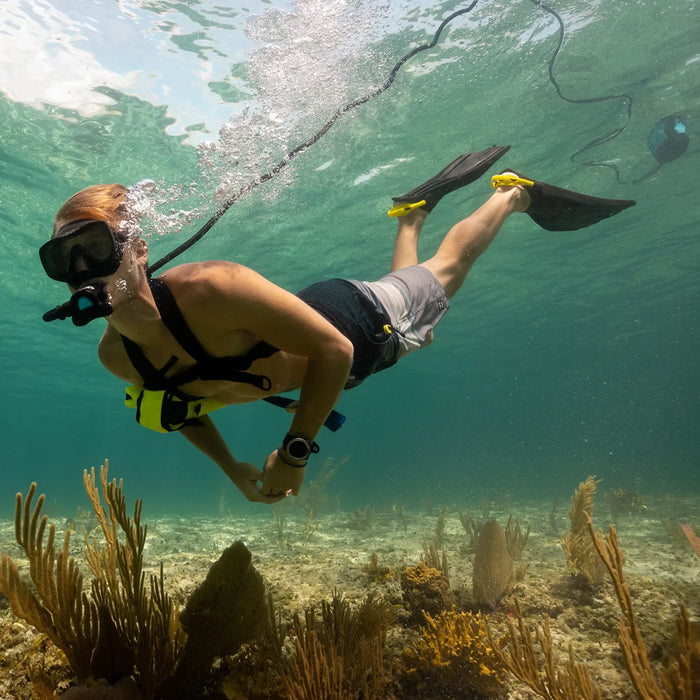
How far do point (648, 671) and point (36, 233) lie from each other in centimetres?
1947

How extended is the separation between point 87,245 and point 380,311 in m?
2.06

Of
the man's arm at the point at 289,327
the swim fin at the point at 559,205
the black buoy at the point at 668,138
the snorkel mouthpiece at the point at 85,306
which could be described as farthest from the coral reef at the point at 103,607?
the black buoy at the point at 668,138

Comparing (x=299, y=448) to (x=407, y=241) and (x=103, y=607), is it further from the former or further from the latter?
(x=407, y=241)

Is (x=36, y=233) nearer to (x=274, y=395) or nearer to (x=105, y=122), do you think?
(x=105, y=122)

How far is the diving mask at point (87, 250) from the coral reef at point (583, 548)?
5.54 meters

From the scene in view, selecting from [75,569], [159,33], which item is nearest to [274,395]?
[75,569]

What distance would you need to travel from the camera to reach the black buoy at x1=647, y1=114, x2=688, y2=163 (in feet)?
46.0

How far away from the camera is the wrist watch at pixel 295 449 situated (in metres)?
2.41

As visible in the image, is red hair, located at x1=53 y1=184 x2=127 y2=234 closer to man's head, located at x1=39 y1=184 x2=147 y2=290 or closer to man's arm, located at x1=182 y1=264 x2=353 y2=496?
man's head, located at x1=39 y1=184 x2=147 y2=290

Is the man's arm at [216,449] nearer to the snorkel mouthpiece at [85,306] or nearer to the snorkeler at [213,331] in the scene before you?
the snorkeler at [213,331]

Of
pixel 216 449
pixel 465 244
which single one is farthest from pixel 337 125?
pixel 216 449

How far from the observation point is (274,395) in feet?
11.0

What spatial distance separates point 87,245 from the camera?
2162 millimetres

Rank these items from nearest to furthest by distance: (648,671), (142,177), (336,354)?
1. (648,671)
2. (336,354)
3. (142,177)
